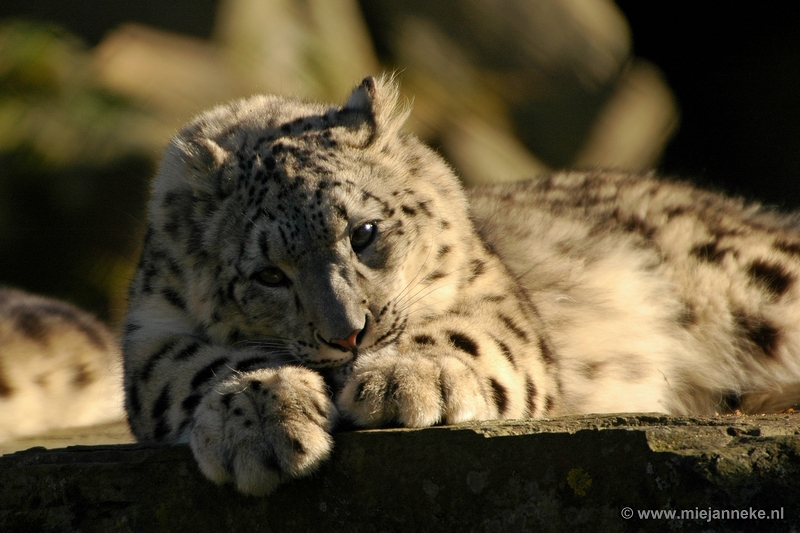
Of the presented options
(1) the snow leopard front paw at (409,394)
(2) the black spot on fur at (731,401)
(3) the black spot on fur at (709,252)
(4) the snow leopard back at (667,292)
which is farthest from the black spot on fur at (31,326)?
(2) the black spot on fur at (731,401)

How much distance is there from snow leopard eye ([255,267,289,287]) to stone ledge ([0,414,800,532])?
79 cm

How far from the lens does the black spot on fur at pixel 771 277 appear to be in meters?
4.62

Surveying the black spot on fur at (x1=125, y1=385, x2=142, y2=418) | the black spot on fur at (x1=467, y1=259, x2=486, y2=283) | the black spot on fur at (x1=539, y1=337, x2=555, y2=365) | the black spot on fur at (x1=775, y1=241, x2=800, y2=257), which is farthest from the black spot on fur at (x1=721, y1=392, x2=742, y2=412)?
the black spot on fur at (x1=125, y1=385, x2=142, y2=418)

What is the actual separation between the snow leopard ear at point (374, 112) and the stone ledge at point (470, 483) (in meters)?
1.67

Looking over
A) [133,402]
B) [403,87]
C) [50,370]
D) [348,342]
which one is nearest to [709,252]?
[348,342]

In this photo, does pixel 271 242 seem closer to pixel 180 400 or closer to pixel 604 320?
pixel 180 400

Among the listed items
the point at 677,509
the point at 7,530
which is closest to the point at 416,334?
the point at 677,509

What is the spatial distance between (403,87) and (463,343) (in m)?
7.52

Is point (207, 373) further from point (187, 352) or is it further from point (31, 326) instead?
point (31, 326)

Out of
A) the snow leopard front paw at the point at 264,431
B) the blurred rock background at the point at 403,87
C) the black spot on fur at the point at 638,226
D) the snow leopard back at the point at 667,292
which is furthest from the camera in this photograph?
the blurred rock background at the point at 403,87

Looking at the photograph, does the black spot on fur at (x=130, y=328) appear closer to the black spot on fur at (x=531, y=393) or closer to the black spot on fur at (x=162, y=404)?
the black spot on fur at (x=162, y=404)

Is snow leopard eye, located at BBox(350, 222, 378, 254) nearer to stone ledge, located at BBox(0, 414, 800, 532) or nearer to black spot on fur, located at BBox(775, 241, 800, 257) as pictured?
stone ledge, located at BBox(0, 414, 800, 532)

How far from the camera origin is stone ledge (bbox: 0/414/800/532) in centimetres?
238

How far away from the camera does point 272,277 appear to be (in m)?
3.46
